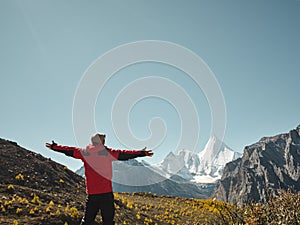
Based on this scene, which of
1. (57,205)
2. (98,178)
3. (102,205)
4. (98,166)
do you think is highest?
(98,166)

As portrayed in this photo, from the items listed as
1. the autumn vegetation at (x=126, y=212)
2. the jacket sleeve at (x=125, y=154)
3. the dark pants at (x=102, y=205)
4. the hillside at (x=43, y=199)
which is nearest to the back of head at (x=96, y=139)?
the jacket sleeve at (x=125, y=154)

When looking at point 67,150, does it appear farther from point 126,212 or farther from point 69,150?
point 126,212

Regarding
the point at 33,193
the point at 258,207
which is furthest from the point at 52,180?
the point at 258,207

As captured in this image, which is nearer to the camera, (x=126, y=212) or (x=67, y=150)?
(x=67, y=150)

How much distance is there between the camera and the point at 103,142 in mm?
8336

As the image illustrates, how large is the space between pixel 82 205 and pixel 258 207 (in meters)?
11.5

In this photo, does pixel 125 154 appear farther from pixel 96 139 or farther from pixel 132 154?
pixel 96 139

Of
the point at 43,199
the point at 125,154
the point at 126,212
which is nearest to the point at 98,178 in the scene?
the point at 125,154

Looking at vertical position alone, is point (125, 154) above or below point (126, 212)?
above

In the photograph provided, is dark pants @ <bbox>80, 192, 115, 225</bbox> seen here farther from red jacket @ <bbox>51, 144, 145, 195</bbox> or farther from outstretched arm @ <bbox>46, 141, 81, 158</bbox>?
outstretched arm @ <bbox>46, 141, 81, 158</bbox>

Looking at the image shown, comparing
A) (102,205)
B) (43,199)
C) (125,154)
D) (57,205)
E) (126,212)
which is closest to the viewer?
(102,205)

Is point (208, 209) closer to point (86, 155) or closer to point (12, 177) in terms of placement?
point (12, 177)

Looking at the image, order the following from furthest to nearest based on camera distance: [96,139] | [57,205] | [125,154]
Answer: [57,205]
[125,154]
[96,139]

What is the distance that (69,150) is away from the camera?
8328 millimetres
